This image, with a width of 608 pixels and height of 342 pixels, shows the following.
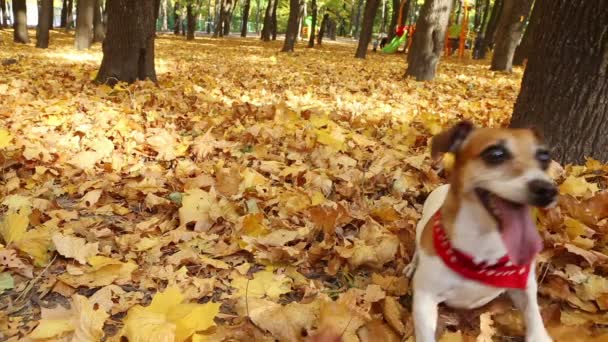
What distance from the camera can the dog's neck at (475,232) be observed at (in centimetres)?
200

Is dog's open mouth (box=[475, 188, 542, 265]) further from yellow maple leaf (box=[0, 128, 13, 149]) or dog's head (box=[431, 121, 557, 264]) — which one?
yellow maple leaf (box=[0, 128, 13, 149])

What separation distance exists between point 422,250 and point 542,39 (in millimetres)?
2726

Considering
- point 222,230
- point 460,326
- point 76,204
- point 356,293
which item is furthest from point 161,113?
point 460,326

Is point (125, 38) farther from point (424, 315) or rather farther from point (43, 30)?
point (43, 30)

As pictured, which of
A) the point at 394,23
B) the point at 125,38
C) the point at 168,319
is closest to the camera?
the point at 168,319

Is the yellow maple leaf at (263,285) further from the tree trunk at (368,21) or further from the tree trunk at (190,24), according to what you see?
the tree trunk at (190,24)

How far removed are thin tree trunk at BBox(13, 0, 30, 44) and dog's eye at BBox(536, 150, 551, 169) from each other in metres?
19.5

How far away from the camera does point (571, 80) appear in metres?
3.88

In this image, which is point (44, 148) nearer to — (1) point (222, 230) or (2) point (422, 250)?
(1) point (222, 230)


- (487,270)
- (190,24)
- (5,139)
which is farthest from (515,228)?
(190,24)

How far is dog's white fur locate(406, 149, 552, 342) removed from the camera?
2016 millimetres

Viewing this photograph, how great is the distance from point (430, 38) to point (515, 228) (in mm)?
9347

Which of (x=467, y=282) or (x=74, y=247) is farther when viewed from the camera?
(x=74, y=247)

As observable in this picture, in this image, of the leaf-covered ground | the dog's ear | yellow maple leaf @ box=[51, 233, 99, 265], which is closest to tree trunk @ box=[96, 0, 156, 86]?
the leaf-covered ground
